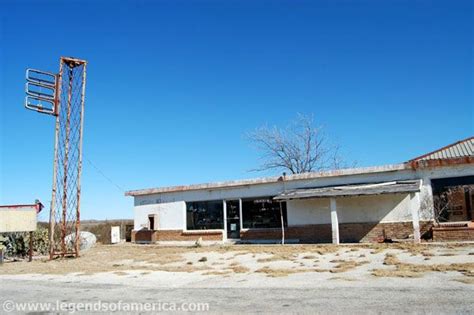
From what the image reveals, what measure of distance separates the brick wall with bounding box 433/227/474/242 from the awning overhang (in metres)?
2.08

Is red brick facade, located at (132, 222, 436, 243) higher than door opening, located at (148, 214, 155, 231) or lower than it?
lower

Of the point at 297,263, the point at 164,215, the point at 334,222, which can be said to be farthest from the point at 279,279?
the point at 164,215

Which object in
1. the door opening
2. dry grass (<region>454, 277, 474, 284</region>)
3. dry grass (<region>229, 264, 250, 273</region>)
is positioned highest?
the door opening

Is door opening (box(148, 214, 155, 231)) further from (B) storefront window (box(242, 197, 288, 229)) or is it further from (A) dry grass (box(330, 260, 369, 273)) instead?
(A) dry grass (box(330, 260, 369, 273))

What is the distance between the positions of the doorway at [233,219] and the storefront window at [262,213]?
470 mm

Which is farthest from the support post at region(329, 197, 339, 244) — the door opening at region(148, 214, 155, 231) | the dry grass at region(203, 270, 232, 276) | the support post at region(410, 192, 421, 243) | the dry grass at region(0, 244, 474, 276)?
the door opening at region(148, 214, 155, 231)

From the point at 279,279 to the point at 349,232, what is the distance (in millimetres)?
11439

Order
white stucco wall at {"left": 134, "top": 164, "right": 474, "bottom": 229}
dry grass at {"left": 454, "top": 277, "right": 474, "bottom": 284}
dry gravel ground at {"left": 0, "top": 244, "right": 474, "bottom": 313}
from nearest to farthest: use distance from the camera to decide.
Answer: dry gravel ground at {"left": 0, "top": 244, "right": 474, "bottom": 313}
dry grass at {"left": 454, "top": 277, "right": 474, "bottom": 284}
white stucco wall at {"left": 134, "top": 164, "right": 474, "bottom": 229}

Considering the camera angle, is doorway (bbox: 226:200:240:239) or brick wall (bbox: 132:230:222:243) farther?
brick wall (bbox: 132:230:222:243)

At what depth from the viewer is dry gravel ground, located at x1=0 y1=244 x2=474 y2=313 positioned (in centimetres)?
816

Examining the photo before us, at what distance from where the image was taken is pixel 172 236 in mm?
28094

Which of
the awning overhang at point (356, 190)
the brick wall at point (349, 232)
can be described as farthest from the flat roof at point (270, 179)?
the brick wall at point (349, 232)

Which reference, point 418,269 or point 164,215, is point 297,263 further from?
point 164,215

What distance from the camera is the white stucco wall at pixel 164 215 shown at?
28031mm
